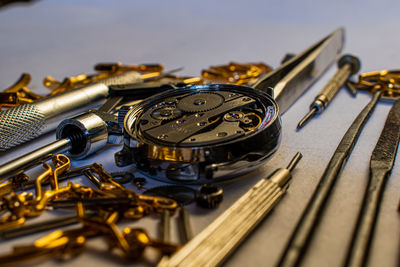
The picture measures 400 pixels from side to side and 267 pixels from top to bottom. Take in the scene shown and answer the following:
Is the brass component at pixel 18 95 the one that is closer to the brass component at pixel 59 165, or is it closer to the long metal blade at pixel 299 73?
the brass component at pixel 59 165

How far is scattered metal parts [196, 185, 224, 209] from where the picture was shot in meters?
1.30

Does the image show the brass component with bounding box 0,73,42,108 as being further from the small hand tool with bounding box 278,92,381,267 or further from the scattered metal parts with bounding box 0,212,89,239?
the small hand tool with bounding box 278,92,381,267

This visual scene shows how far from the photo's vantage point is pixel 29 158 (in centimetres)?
147

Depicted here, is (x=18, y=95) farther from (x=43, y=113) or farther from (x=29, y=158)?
(x=29, y=158)

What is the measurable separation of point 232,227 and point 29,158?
751 millimetres

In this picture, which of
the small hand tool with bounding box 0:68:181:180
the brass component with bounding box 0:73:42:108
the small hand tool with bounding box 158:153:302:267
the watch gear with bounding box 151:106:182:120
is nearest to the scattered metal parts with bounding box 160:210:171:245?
the small hand tool with bounding box 158:153:302:267

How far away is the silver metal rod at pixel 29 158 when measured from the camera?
1398 mm

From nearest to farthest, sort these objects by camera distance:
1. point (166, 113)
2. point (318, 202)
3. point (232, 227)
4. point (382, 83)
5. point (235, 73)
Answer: point (232, 227) → point (318, 202) → point (166, 113) → point (382, 83) → point (235, 73)

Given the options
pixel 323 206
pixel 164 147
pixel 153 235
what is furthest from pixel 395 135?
pixel 153 235

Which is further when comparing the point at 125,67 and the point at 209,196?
the point at 125,67

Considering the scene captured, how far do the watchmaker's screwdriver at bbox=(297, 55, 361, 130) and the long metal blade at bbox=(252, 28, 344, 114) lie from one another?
0.11 meters

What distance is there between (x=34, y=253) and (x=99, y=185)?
38cm

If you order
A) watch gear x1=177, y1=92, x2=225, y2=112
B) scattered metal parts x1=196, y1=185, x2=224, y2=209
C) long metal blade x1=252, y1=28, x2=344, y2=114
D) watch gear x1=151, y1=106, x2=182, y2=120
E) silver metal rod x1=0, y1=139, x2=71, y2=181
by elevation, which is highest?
watch gear x1=177, y1=92, x2=225, y2=112

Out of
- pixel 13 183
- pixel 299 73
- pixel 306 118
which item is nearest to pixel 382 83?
pixel 299 73
